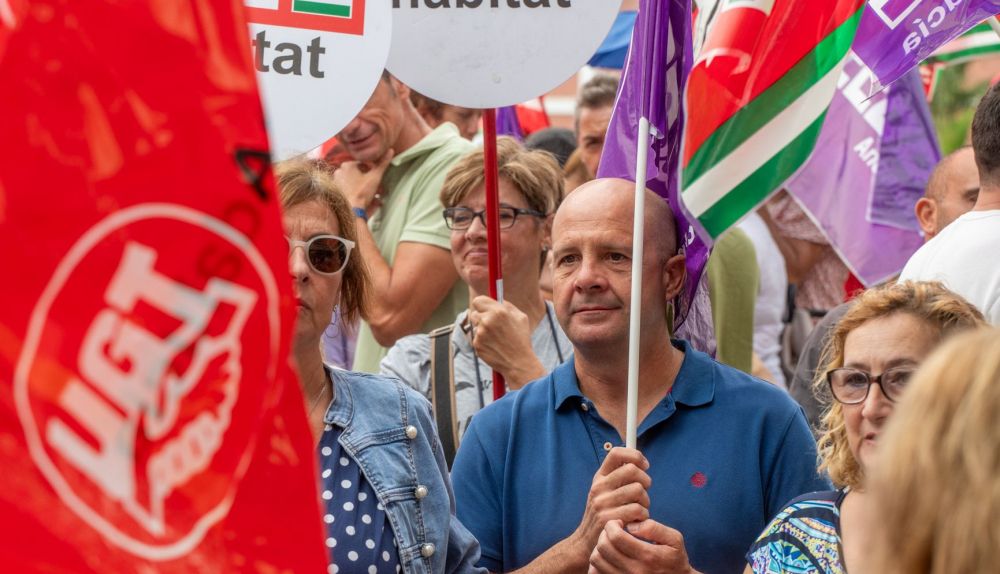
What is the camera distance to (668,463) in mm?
3152

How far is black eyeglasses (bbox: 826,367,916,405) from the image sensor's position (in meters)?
2.79

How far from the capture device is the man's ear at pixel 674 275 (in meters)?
3.39

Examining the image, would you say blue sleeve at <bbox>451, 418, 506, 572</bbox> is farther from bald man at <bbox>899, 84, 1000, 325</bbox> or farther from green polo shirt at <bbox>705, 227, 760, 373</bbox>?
green polo shirt at <bbox>705, 227, 760, 373</bbox>

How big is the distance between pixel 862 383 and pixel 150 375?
69.6 inches

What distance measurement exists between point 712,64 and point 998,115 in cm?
97

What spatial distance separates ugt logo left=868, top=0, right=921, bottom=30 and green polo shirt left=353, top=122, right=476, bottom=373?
152cm

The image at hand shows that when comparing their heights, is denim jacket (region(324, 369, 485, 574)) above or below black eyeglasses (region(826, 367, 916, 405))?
below

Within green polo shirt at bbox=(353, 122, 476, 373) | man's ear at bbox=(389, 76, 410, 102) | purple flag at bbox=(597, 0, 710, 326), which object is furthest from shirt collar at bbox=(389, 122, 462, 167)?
purple flag at bbox=(597, 0, 710, 326)

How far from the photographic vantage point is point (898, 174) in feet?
19.3

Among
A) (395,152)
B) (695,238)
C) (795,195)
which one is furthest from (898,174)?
(695,238)

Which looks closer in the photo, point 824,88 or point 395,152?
point 824,88

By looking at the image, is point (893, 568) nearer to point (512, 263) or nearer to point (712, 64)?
point (712, 64)

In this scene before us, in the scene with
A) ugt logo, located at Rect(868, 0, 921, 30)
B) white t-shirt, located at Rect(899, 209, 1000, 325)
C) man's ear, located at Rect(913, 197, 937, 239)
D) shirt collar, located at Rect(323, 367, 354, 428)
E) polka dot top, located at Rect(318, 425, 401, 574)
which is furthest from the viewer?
man's ear, located at Rect(913, 197, 937, 239)

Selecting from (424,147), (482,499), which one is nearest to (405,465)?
(482,499)
